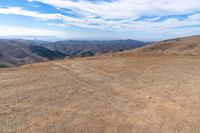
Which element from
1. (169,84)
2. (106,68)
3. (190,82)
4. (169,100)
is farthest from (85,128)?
(106,68)

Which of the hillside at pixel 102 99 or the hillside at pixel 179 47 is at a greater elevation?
the hillside at pixel 179 47

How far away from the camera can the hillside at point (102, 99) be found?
8524 mm

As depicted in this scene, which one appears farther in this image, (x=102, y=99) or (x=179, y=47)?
(x=179, y=47)

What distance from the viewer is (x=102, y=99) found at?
37.3 ft

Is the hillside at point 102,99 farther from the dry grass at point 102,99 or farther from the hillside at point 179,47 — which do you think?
the hillside at point 179,47

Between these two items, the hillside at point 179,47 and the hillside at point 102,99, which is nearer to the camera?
the hillside at point 102,99

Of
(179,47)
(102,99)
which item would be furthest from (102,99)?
(179,47)

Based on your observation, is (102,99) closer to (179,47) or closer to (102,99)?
(102,99)

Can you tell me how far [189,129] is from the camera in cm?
833

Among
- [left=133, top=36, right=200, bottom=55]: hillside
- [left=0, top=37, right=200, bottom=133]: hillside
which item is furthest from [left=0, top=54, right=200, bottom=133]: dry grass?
[left=133, top=36, right=200, bottom=55]: hillside

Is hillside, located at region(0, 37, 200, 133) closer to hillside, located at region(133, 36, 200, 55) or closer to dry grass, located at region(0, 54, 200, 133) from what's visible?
dry grass, located at region(0, 54, 200, 133)

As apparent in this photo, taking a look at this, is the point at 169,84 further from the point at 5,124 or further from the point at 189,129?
the point at 5,124

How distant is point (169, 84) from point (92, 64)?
781 centimetres

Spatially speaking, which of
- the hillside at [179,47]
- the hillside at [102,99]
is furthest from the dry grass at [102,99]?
the hillside at [179,47]
